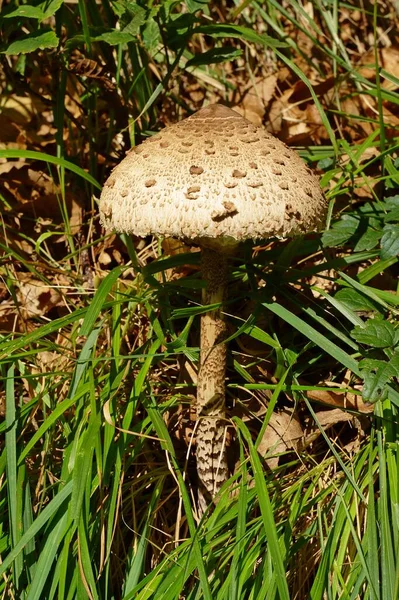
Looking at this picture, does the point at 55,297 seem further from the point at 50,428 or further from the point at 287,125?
the point at 287,125

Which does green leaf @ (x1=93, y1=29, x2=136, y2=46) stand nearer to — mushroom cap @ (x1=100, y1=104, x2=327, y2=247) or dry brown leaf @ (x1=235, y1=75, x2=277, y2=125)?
mushroom cap @ (x1=100, y1=104, x2=327, y2=247)

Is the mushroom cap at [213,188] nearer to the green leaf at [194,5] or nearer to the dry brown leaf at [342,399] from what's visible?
the green leaf at [194,5]

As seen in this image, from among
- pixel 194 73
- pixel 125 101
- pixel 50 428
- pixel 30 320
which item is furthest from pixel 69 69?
pixel 50 428

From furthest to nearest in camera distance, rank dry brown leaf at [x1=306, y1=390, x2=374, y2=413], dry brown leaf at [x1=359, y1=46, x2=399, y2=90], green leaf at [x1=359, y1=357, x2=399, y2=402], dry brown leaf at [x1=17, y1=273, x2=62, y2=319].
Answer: dry brown leaf at [x1=359, y1=46, x2=399, y2=90], dry brown leaf at [x1=17, y1=273, x2=62, y2=319], dry brown leaf at [x1=306, y1=390, x2=374, y2=413], green leaf at [x1=359, y1=357, x2=399, y2=402]

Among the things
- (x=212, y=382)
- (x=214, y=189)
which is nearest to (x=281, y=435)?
(x=212, y=382)

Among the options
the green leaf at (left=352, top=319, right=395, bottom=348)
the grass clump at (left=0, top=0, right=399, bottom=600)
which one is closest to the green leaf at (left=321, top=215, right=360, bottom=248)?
the grass clump at (left=0, top=0, right=399, bottom=600)

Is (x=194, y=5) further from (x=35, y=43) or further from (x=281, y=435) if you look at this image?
(x=281, y=435)

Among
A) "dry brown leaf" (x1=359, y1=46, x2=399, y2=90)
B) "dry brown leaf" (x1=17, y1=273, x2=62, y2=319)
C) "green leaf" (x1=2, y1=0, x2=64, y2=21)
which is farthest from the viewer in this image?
"dry brown leaf" (x1=359, y1=46, x2=399, y2=90)
